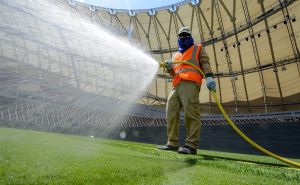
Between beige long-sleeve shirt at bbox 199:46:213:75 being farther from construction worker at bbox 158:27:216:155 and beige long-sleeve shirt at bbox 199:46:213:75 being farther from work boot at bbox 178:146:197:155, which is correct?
work boot at bbox 178:146:197:155

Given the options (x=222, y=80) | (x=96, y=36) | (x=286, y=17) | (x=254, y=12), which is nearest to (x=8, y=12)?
(x=96, y=36)

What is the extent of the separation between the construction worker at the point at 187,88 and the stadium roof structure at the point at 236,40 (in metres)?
19.8

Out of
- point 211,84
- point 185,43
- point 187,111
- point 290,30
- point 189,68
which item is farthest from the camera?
point 290,30

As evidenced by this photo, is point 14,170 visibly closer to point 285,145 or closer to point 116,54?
point 116,54

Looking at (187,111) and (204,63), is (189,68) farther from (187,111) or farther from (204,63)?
(187,111)

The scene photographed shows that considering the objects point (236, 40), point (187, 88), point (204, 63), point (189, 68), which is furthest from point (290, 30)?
point (187, 88)

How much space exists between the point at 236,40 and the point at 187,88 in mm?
28908

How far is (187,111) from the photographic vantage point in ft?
18.5

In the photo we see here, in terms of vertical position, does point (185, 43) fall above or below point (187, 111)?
above

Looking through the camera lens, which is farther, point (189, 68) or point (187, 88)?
point (189, 68)

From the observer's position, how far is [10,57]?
701cm

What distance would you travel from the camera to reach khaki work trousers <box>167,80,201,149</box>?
5.57m

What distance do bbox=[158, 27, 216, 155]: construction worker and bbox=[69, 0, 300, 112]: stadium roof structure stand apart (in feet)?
65.1

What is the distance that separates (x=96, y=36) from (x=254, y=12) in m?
27.3
